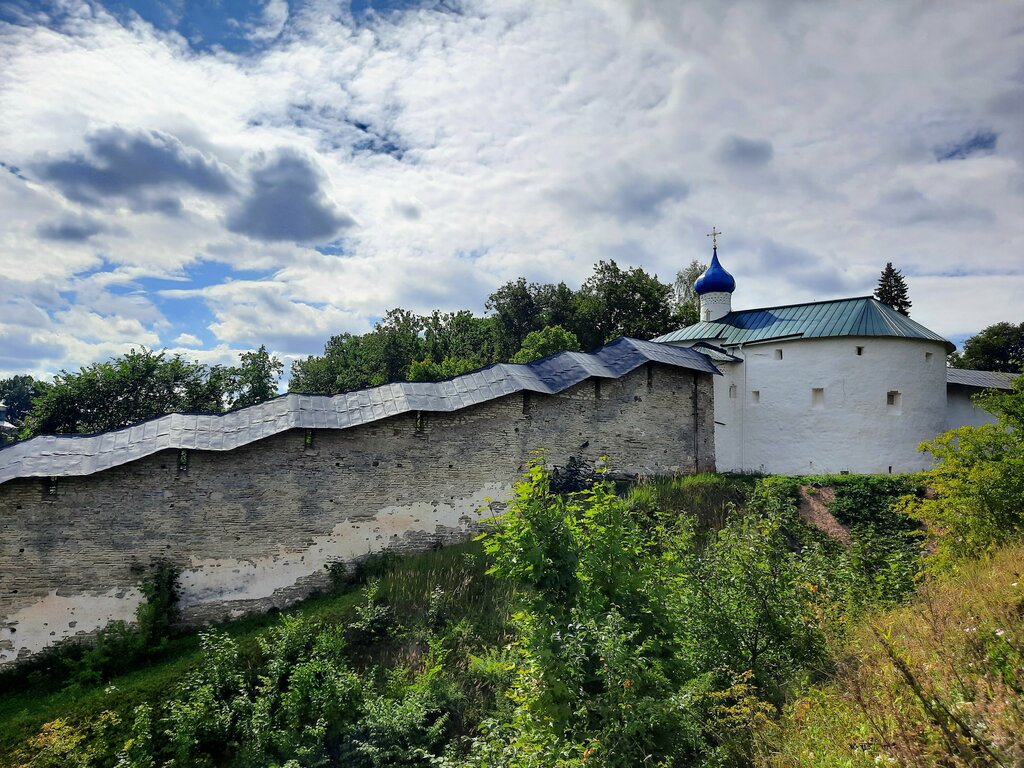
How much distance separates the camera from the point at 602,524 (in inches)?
219

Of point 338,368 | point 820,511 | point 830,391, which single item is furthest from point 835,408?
point 338,368

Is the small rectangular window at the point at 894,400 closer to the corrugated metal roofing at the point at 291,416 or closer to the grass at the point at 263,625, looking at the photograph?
the corrugated metal roofing at the point at 291,416

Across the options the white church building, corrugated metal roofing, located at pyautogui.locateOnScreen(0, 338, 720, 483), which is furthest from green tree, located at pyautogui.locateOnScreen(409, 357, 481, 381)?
corrugated metal roofing, located at pyautogui.locateOnScreen(0, 338, 720, 483)

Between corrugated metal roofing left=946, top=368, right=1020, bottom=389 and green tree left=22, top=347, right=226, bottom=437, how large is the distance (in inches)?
996

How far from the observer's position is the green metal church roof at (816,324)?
1580cm

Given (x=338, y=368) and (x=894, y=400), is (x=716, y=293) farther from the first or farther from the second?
(x=338, y=368)

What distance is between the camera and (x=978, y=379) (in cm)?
2016

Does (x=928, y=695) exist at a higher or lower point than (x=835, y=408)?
lower

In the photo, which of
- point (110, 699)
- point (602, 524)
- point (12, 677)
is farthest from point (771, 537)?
point (12, 677)

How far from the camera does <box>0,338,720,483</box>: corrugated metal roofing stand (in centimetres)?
917

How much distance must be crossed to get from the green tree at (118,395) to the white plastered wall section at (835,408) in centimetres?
1841

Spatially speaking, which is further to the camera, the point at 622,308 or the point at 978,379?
the point at 622,308

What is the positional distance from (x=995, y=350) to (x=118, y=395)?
144 ft

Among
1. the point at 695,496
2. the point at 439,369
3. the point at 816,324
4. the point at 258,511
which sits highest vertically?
the point at 439,369
